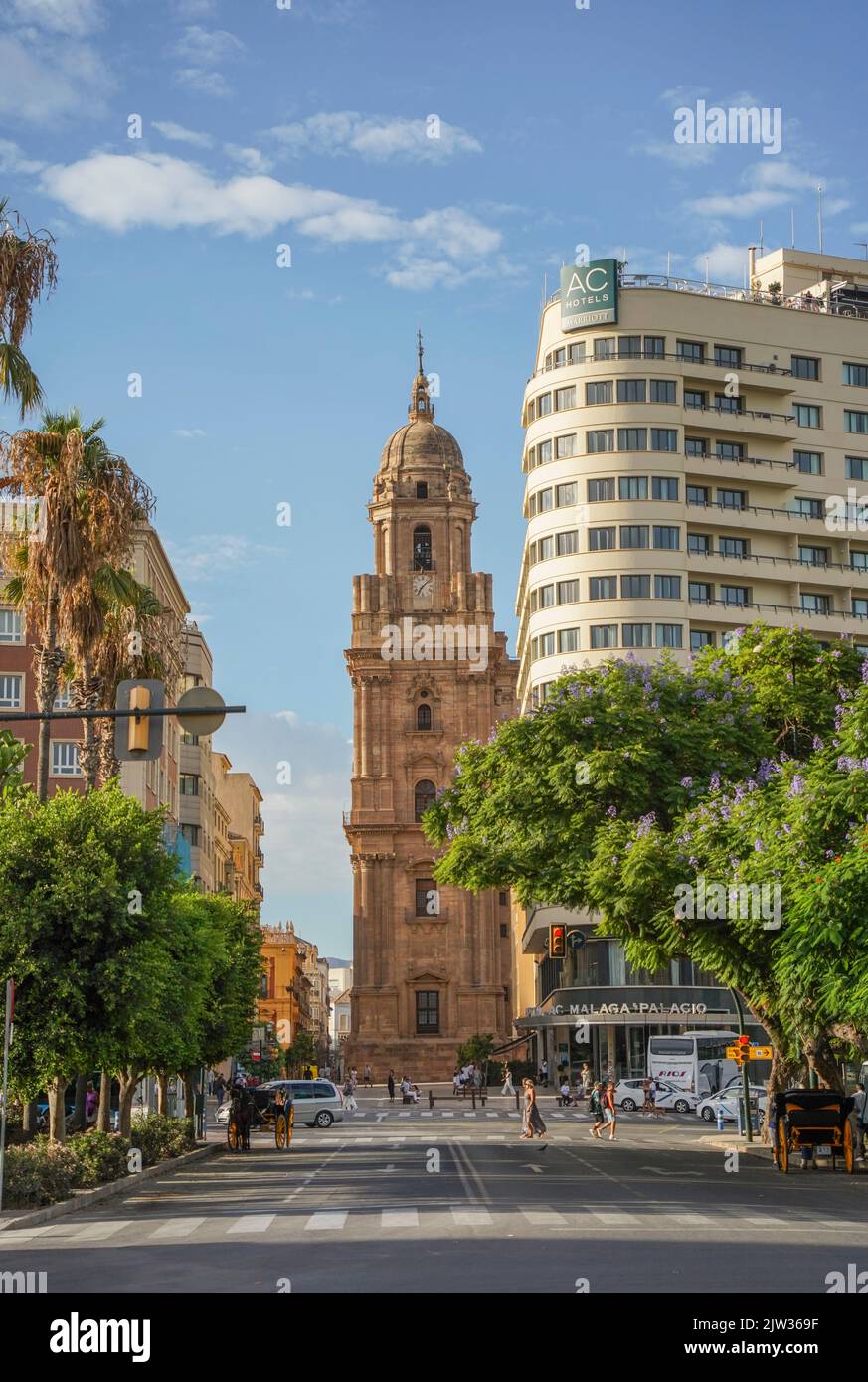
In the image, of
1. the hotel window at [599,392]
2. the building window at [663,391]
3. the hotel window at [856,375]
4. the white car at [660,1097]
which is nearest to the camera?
the white car at [660,1097]

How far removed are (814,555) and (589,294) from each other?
16314mm

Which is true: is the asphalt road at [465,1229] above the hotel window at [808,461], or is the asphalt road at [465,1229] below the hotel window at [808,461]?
below

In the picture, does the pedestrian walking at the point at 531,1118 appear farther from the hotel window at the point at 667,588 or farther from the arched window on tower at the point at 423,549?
the arched window on tower at the point at 423,549

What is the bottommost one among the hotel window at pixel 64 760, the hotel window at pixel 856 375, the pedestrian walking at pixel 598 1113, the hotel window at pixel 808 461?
the pedestrian walking at pixel 598 1113

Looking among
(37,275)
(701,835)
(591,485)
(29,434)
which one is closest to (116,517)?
(29,434)

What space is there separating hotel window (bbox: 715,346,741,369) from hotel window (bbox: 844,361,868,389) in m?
5.78

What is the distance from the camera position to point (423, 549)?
12862 cm

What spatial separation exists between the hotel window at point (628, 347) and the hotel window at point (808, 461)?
368 inches

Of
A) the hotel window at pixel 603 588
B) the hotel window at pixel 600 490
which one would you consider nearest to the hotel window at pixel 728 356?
the hotel window at pixel 600 490

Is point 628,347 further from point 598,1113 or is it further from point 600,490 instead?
point 598,1113

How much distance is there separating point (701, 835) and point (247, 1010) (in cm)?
2641

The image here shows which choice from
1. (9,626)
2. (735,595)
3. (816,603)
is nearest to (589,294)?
(735,595)

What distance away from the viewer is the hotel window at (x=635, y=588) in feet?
270
